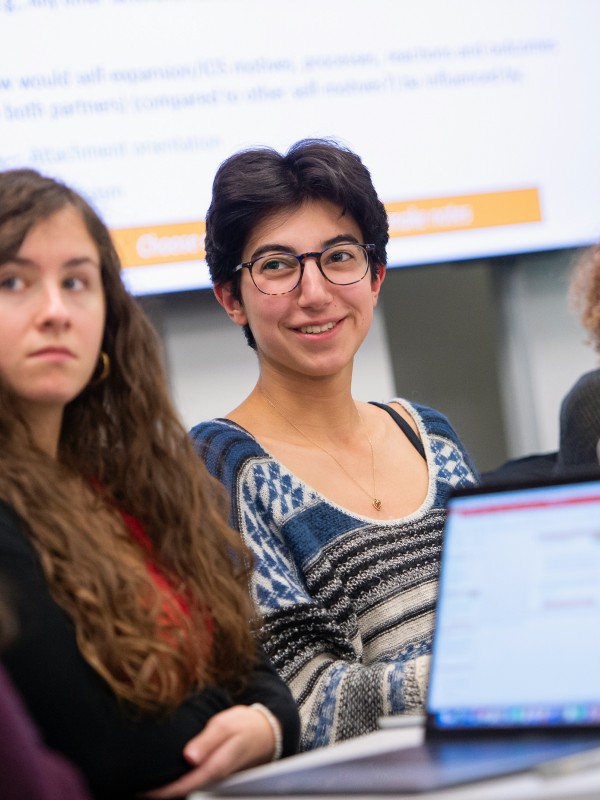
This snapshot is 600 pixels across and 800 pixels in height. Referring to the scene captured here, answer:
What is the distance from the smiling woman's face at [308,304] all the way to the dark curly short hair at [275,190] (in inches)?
0.6

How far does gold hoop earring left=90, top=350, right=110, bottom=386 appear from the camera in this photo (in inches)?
52.7

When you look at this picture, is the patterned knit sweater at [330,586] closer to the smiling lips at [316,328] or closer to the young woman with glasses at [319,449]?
the young woman with glasses at [319,449]

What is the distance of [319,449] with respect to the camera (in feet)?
5.97

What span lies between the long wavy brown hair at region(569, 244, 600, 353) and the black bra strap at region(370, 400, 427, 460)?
0.56 metres

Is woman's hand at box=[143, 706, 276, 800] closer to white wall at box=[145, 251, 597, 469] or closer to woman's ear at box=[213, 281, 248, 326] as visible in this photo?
woman's ear at box=[213, 281, 248, 326]

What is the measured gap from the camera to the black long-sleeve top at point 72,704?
1.04 metres

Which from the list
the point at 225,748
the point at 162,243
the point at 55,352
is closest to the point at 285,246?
the point at 55,352

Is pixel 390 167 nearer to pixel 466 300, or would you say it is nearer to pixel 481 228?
pixel 481 228

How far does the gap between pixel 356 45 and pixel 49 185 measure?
1951mm

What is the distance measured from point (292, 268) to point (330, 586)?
19.1 inches

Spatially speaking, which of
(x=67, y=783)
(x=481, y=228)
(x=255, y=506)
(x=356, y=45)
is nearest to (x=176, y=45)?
(x=356, y=45)

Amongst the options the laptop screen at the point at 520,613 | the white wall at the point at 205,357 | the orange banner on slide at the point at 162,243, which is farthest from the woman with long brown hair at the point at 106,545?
the white wall at the point at 205,357

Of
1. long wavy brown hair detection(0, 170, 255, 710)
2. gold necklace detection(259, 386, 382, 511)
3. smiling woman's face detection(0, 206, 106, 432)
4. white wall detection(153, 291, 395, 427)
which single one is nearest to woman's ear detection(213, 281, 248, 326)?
gold necklace detection(259, 386, 382, 511)

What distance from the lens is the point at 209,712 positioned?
1.17 meters
